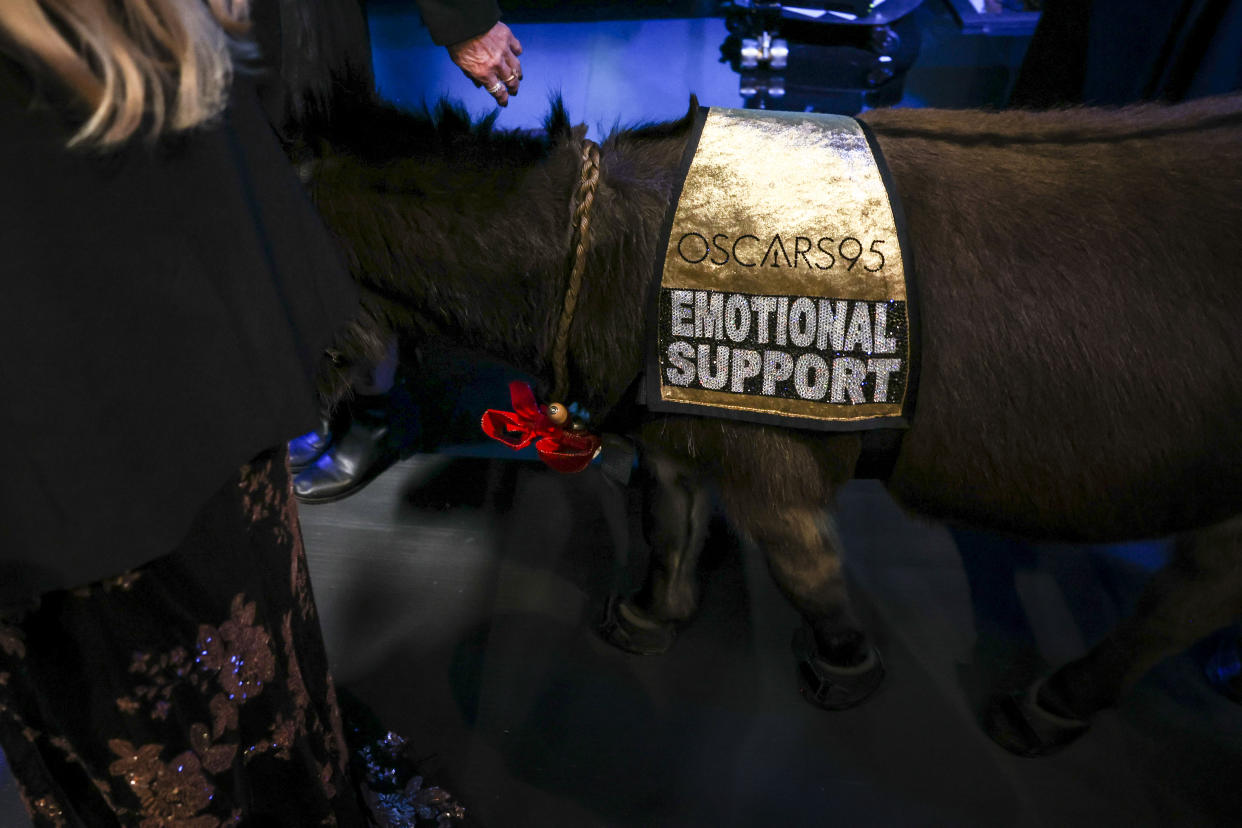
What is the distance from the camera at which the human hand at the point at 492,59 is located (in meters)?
1.13

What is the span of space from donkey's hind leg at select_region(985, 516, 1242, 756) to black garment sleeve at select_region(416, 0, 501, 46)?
1.20m

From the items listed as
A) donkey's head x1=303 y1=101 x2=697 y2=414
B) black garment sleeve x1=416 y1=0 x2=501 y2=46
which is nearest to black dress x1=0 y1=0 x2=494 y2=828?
donkey's head x1=303 y1=101 x2=697 y2=414

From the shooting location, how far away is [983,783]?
133 centimetres

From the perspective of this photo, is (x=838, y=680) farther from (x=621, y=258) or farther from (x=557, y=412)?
(x=621, y=258)

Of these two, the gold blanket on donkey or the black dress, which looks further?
the gold blanket on donkey

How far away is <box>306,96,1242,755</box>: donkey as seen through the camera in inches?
36.0

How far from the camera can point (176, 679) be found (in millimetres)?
728

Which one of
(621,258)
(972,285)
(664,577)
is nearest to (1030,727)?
(664,577)

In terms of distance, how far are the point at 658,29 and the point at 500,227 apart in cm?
208

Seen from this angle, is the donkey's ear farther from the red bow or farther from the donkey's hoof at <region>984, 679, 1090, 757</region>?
the donkey's hoof at <region>984, 679, 1090, 757</region>

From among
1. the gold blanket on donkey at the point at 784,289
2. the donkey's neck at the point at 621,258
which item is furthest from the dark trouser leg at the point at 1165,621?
the donkey's neck at the point at 621,258

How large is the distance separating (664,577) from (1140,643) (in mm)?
754

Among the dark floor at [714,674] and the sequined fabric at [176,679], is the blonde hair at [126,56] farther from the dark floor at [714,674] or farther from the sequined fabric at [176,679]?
the dark floor at [714,674]

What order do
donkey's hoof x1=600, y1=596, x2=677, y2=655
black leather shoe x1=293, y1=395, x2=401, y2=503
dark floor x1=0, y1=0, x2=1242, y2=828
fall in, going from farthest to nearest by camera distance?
1. black leather shoe x1=293, y1=395, x2=401, y2=503
2. donkey's hoof x1=600, y1=596, x2=677, y2=655
3. dark floor x1=0, y1=0, x2=1242, y2=828
